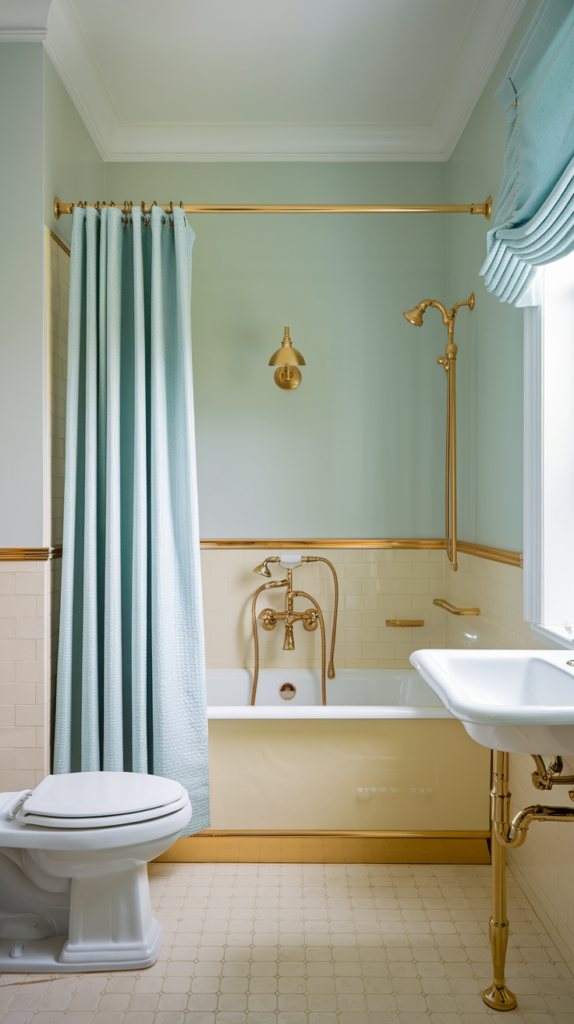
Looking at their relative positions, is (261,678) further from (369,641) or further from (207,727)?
(207,727)

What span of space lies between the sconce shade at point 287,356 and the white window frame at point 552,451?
1.07 m

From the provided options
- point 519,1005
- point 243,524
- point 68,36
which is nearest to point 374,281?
point 243,524

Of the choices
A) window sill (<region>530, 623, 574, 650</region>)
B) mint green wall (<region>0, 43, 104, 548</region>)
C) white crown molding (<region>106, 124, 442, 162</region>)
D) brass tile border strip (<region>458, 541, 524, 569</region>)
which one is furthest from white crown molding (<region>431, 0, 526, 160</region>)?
window sill (<region>530, 623, 574, 650</region>)

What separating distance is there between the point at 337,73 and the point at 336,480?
5.31 feet

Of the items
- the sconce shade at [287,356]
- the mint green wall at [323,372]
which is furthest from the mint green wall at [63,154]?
the sconce shade at [287,356]

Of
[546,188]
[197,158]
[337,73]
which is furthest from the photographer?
[197,158]

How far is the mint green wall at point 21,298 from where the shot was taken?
220 centimetres

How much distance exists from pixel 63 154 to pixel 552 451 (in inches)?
77.3

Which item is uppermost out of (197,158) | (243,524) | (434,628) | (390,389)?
(197,158)

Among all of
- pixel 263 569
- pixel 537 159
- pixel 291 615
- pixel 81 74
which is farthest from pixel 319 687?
pixel 81 74

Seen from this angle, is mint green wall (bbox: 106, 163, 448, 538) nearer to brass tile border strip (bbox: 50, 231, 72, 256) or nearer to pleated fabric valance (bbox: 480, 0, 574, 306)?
brass tile border strip (bbox: 50, 231, 72, 256)

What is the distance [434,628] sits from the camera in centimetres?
314

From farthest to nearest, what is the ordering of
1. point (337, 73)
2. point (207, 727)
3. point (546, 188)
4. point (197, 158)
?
point (197, 158), point (337, 73), point (207, 727), point (546, 188)

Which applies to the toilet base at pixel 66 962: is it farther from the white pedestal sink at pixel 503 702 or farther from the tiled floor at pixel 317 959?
the white pedestal sink at pixel 503 702
